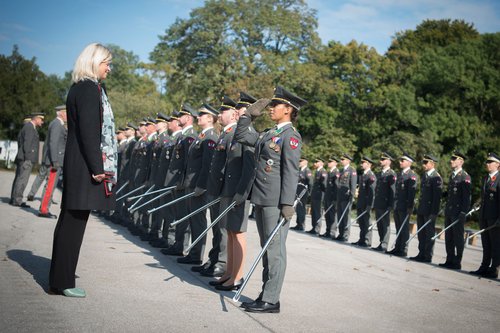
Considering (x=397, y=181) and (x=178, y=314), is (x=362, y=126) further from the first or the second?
(x=178, y=314)

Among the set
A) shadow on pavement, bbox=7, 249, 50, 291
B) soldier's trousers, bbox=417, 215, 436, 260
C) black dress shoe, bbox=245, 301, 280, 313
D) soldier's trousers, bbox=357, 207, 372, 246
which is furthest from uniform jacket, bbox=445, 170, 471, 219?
shadow on pavement, bbox=7, 249, 50, 291

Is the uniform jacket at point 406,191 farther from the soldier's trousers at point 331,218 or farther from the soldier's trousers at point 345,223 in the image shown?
the soldier's trousers at point 331,218

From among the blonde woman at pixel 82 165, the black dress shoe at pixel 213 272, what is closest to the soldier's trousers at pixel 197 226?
the black dress shoe at pixel 213 272

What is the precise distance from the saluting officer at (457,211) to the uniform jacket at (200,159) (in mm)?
6066

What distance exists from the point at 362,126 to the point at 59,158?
3095 centimetres

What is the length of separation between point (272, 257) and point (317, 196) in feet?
44.4

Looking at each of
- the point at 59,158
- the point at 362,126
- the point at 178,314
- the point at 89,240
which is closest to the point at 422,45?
the point at 362,126

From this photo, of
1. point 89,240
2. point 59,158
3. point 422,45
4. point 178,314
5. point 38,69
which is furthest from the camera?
point 38,69

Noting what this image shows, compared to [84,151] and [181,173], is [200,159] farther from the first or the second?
[84,151]

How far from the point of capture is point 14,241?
923cm

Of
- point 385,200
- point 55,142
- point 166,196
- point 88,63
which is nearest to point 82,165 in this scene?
point 88,63

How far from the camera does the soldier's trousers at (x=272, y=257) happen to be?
621 centimetres

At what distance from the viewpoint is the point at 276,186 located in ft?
21.5

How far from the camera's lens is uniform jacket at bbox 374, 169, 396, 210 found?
50.5ft
